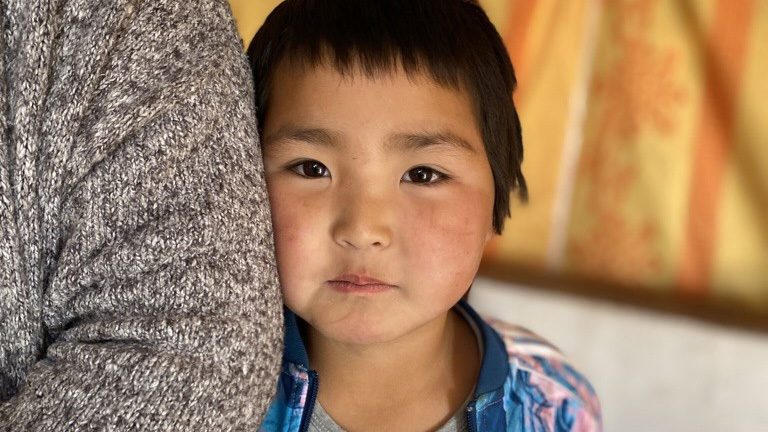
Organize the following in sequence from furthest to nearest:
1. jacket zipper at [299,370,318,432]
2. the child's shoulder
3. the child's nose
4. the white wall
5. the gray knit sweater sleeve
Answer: the white wall
the child's shoulder
jacket zipper at [299,370,318,432]
the child's nose
the gray knit sweater sleeve

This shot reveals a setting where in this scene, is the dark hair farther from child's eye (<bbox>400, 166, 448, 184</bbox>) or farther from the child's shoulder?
the child's shoulder

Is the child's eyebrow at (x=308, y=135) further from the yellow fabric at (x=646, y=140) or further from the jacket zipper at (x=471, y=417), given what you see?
the yellow fabric at (x=646, y=140)

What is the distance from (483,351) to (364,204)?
340 millimetres

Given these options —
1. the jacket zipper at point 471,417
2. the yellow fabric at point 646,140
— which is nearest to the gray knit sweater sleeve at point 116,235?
the jacket zipper at point 471,417

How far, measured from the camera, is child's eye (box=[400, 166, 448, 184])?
0.95 meters

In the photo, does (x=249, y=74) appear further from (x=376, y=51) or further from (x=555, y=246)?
(x=555, y=246)

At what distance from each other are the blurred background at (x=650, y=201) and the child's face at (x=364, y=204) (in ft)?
2.22

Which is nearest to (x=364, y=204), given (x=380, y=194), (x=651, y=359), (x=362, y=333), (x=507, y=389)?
(x=380, y=194)

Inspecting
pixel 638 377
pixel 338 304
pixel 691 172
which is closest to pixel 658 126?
pixel 691 172

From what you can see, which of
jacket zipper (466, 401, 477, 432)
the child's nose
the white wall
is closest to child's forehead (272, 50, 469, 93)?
the child's nose

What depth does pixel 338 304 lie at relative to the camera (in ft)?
2.98

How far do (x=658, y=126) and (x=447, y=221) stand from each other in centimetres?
77

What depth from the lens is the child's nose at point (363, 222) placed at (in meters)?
0.88

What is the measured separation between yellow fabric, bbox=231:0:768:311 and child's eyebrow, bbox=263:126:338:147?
32.7 inches
